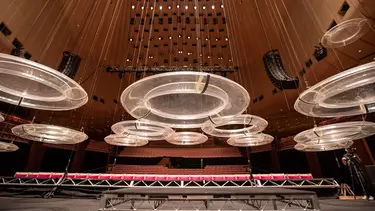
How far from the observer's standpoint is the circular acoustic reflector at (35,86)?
2195 mm

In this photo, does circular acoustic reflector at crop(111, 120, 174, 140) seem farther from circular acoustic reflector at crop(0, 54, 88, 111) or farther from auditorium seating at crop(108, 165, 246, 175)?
auditorium seating at crop(108, 165, 246, 175)

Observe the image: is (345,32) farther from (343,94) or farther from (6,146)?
(6,146)

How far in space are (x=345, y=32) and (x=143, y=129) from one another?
6.50 m

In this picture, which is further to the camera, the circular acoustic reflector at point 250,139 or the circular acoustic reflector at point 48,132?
the circular acoustic reflector at point 250,139

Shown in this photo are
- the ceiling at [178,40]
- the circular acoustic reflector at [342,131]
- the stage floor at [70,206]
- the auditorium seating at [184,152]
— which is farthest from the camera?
the auditorium seating at [184,152]

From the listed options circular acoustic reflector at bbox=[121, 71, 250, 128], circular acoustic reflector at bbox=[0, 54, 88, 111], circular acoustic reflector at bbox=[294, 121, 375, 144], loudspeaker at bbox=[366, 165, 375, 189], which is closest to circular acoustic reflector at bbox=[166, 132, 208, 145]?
circular acoustic reflector at bbox=[121, 71, 250, 128]

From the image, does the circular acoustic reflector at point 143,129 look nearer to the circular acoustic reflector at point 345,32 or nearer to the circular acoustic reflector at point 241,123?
the circular acoustic reflector at point 241,123

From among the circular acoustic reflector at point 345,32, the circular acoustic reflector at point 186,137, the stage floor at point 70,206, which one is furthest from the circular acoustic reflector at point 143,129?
the circular acoustic reflector at point 345,32

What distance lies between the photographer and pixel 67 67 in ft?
30.4

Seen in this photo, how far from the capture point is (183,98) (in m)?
2.56

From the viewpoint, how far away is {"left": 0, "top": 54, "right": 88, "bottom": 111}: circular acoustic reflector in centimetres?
220

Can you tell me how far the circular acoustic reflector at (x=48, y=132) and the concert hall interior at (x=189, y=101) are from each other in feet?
0.11

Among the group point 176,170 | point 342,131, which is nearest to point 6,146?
point 176,170

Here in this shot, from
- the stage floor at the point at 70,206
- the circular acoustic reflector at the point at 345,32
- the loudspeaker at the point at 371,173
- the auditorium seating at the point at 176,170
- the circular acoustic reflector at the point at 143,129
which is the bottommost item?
the stage floor at the point at 70,206
